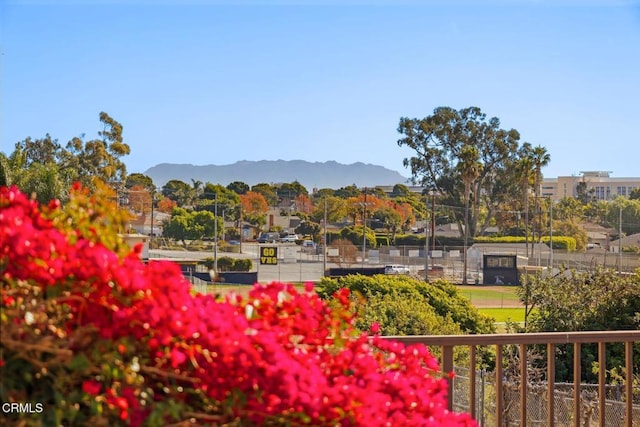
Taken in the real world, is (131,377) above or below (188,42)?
below

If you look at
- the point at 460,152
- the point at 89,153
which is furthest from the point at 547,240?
the point at 89,153

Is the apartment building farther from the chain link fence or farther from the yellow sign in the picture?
the chain link fence

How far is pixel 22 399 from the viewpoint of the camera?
115cm

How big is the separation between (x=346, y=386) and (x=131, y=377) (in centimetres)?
36

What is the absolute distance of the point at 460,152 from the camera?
5234cm

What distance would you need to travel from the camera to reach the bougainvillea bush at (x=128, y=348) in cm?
115

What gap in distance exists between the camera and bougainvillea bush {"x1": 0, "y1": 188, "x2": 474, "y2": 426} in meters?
1.15

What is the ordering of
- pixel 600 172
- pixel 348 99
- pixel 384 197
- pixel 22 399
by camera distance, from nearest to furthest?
pixel 22 399 → pixel 384 197 → pixel 348 99 → pixel 600 172

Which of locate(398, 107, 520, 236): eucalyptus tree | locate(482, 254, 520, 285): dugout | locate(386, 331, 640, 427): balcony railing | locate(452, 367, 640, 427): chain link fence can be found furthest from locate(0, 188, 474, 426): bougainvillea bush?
locate(398, 107, 520, 236): eucalyptus tree

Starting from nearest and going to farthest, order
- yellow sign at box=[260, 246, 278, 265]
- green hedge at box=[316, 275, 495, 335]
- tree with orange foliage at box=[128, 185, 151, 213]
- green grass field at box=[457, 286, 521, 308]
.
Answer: green hedge at box=[316, 275, 495, 335]
green grass field at box=[457, 286, 521, 308]
yellow sign at box=[260, 246, 278, 265]
tree with orange foliage at box=[128, 185, 151, 213]

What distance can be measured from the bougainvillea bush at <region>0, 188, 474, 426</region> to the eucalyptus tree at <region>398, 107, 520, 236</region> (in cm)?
5139

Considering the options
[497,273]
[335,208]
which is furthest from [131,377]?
[335,208]

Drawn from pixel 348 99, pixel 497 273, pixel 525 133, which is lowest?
pixel 497 273

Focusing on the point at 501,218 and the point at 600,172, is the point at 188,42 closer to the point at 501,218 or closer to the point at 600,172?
the point at 501,218
